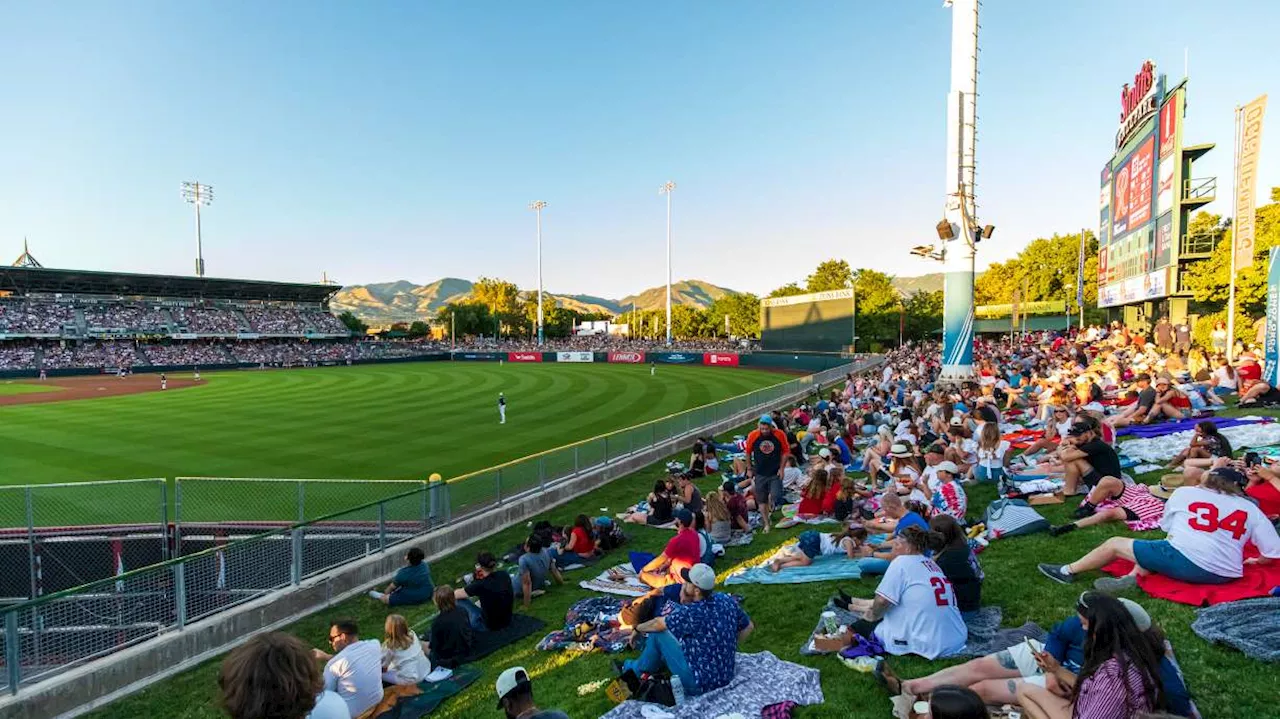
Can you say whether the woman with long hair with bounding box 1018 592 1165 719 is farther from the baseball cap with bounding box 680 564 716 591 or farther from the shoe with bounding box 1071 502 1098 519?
the shoe with bounding box 1071 502 1098 519

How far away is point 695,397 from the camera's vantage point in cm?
3797

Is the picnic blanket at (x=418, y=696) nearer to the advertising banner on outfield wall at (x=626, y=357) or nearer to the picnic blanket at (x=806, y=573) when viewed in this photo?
the picnic blanket at (x=806, y=573)

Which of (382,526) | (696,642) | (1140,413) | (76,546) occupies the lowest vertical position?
(76,546)

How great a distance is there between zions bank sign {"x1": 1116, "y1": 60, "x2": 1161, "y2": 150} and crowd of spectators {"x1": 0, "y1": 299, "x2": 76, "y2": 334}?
96.1 metres

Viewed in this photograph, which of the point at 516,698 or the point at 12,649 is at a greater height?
the point at 516,698

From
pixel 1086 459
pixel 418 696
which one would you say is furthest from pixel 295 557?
pixel 1086 459

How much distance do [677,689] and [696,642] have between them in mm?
389

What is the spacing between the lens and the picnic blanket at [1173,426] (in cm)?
1106

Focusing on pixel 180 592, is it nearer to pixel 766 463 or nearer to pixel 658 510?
pixel 658 510

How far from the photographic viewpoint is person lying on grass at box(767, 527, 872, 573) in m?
8.40

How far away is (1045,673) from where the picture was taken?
4.18 meters

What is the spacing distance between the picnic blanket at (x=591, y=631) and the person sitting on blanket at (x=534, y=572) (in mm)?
1015

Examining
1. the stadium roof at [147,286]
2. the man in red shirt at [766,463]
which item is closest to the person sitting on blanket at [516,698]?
Result: the man in red shirt at [766,463]

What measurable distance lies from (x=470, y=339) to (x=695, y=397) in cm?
8722
